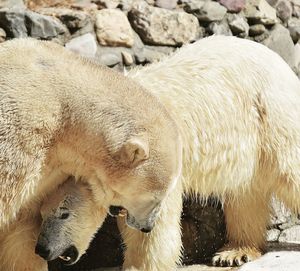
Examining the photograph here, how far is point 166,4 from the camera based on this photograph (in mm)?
5219

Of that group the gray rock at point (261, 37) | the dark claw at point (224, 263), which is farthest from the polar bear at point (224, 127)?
the gray rock at point (261, 37)

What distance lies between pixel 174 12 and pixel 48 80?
2.00 m

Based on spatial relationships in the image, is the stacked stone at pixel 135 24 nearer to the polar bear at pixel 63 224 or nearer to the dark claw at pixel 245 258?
the polar bear at pixel 63 224

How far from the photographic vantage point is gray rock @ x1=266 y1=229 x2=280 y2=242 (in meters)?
5.75

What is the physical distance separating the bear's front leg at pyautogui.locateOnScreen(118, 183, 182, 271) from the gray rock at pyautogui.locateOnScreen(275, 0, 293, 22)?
2324mm

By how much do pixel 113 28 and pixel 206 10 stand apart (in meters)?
0.86

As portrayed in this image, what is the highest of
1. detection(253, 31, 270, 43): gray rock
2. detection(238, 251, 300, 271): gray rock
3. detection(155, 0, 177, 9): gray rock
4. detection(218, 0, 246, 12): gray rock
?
detection(155, 0, 177, 9): gray rock

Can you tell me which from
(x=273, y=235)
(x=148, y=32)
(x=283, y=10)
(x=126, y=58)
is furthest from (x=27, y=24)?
(x=273, y=235)

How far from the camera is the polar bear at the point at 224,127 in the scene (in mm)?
4281

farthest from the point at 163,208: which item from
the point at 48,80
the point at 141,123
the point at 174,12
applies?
the point at 174,12

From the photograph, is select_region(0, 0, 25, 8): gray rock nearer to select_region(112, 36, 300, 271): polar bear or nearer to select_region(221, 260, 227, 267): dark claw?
select_region(112, 36, 300, 271): polar bear

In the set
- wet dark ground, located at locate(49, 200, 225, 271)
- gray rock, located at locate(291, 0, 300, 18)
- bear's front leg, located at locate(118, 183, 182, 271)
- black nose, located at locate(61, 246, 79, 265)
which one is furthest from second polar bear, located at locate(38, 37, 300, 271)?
gray rock, located at locate(291, 0, 300, 18)

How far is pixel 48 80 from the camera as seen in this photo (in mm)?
3379

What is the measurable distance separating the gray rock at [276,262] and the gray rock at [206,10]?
1.70 meters
